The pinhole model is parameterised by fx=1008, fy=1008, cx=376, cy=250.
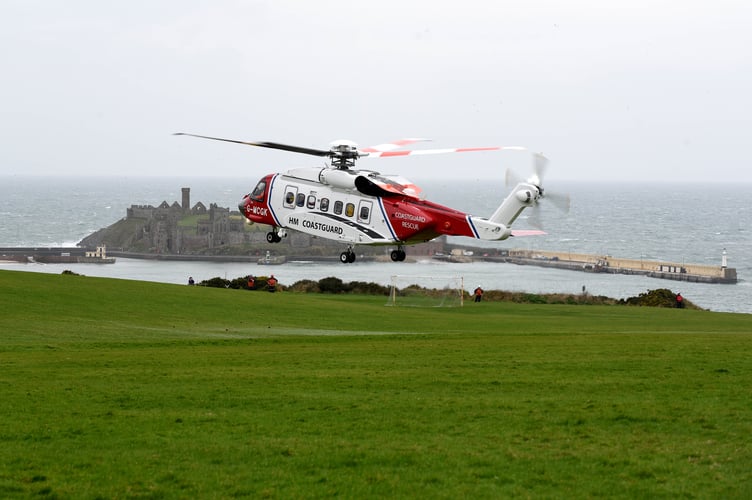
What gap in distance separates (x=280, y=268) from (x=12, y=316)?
109 meters

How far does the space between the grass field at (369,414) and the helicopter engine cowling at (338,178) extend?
4011 millimetres

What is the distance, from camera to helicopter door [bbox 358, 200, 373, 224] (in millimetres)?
25828

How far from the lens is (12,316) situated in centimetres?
2839

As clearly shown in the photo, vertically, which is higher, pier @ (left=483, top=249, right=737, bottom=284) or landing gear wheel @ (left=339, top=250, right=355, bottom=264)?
pier @ (left=483, top=249, right=737, bottom=284)

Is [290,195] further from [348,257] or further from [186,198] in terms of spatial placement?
[186,198]

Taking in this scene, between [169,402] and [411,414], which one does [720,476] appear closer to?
[411,414]

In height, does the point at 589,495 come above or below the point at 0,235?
below

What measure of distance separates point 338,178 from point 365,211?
3.82 feet

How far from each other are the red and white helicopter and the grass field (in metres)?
2.74

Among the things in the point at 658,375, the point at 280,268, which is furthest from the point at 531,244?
the point at 658,375

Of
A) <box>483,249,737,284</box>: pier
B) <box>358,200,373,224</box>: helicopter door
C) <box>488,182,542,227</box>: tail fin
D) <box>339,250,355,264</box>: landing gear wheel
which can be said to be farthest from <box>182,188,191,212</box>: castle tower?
<box>488,182,542,227</box>: tail fin

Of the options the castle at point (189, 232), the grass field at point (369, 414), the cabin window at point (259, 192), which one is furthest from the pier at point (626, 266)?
the cabin window at point (259, 192)

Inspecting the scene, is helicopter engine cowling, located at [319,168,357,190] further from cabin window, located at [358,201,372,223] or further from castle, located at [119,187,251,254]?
castle, located at [119,187,251,254]

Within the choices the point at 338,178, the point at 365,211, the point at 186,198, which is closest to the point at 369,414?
the point at 365,211
